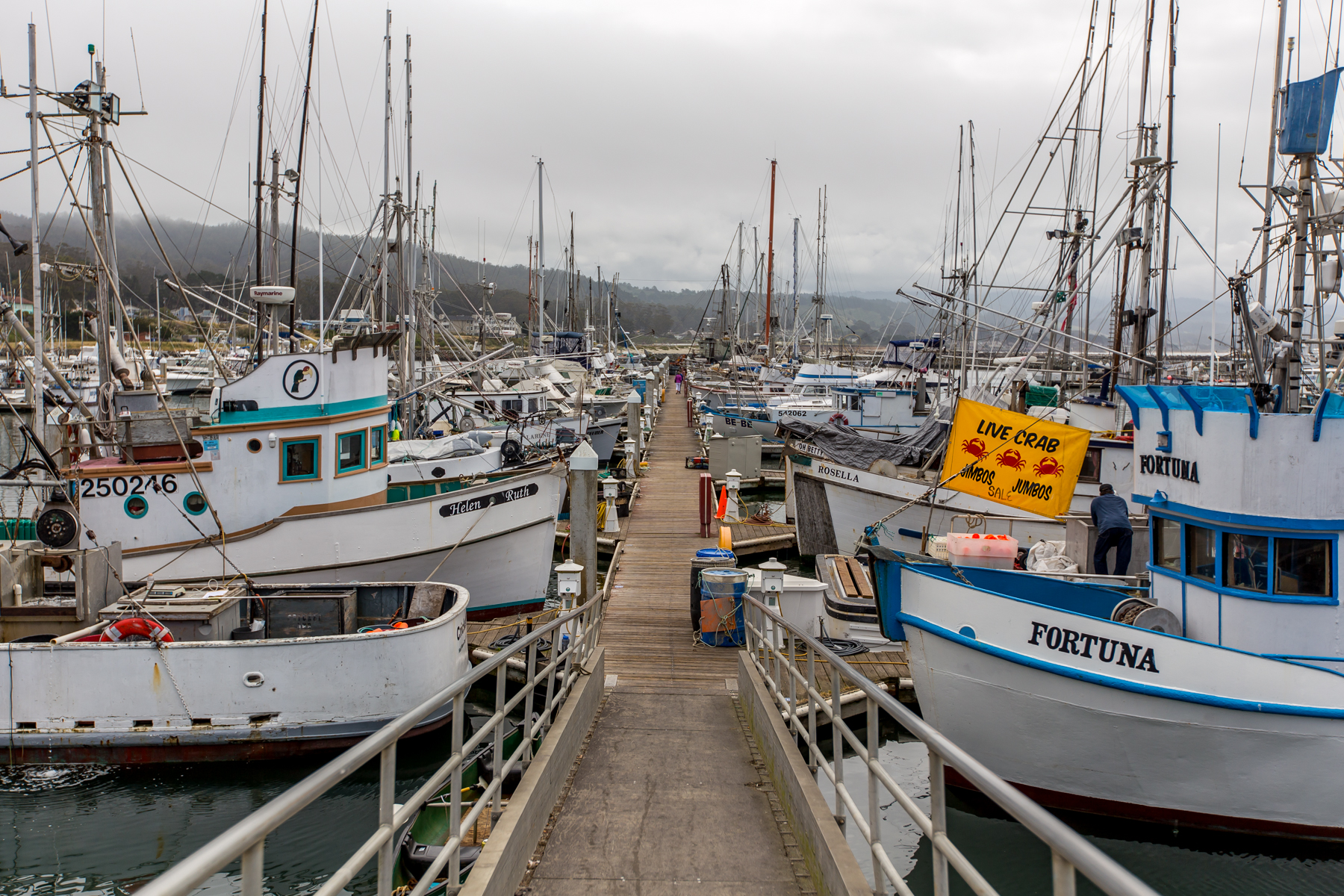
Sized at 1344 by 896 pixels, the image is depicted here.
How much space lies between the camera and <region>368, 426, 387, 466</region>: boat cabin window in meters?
14.7

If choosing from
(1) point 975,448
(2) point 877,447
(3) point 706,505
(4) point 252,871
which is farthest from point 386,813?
(2) point 877,447

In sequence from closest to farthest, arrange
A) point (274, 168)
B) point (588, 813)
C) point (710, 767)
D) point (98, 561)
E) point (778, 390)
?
point (588, 813)
point (710, 767)
point (98, 561)
point (274, 168)
point (778, 390)

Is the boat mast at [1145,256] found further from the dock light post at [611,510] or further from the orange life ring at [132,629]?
the orange life ring at [132,629]

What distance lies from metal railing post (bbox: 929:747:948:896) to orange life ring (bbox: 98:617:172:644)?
8907 mm

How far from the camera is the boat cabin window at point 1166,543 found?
30.2 ft

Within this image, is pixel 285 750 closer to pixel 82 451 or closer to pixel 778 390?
pixel 82 451

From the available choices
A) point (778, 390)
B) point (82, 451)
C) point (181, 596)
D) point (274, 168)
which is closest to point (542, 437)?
point (274, 168)

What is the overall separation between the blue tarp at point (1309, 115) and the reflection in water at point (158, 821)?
1108cm

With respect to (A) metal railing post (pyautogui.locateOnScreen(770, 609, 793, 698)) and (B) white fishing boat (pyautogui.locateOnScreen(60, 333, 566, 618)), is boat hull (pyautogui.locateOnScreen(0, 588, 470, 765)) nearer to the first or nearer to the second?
(B) white fishing boat (pyautogui.locateOnScreen(60, 333, 566, 618))

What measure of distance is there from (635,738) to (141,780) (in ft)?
19.7

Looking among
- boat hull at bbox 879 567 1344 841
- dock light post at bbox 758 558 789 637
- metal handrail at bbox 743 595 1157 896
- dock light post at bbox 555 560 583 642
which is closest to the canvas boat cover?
dock light post at bbox 555 560 583 642

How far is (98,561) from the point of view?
10.8m

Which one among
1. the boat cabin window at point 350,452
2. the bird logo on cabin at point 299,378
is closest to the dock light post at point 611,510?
the boat cabin window at point 350,452

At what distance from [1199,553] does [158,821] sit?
10.6m
